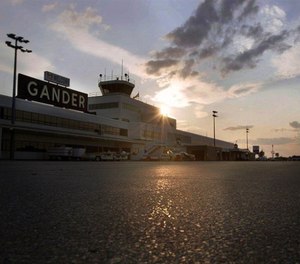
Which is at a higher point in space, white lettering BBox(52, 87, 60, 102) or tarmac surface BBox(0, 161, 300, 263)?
white lettering BBox(52, 87, 60, 102)

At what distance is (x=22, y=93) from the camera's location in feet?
173

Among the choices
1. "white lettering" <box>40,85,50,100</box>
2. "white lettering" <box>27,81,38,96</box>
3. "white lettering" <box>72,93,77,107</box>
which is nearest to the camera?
"white lettering" <box>27,81,38,96</box>

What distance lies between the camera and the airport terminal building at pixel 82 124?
168 ft

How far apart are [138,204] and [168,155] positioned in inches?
2404

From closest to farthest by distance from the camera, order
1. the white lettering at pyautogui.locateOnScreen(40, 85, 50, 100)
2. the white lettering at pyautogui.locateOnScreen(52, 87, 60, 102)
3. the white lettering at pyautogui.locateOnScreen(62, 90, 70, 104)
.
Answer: the white lettering at pyautogui.locateOnScreen(40, 85, 50, 100) → the white lettering at pyautogui.locateOnScreen(52, 87, 60, 102) → the white lettering at pyautogui.locateOnScreen(62, 90, 70, 104)

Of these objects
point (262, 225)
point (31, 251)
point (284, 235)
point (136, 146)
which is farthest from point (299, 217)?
point (136, 146)

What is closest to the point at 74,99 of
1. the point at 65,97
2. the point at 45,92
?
the point at 65,97

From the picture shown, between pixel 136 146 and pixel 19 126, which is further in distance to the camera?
pixel 136 146

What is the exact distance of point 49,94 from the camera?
191 ft

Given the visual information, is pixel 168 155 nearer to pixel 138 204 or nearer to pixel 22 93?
pixel 22 93

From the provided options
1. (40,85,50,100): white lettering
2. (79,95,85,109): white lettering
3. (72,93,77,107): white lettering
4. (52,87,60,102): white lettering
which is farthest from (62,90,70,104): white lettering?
(40,85,50,100): white lettering

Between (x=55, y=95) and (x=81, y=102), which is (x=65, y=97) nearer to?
(x=55, y=95)

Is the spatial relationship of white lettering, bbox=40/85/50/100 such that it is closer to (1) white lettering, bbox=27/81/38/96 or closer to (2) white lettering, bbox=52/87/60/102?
(1) white lettering, bbox=27/81/38/96

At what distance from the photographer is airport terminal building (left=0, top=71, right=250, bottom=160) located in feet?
168
